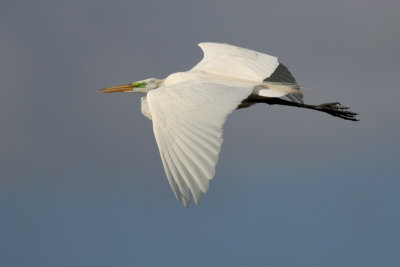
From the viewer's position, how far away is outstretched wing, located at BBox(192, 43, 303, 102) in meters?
10.6

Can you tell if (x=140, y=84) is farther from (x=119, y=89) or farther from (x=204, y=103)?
(x=204, y=103)

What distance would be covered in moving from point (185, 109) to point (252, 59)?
10.3 feet

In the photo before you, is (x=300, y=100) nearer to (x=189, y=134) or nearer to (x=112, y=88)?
(x=112, y=88)

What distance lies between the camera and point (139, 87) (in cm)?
1246

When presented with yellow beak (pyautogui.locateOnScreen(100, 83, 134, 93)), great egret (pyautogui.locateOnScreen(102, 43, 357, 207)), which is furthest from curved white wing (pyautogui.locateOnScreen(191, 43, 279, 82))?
yellow beak (pyautogui.locateOnScreen(100, 83, 134, 93))

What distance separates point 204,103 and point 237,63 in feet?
9.17

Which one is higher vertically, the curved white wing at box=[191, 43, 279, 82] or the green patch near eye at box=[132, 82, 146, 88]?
the curved white wing at box=[191, 43, 279, 82]

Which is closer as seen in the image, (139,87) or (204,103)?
(204,103)

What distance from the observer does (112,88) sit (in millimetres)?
12609

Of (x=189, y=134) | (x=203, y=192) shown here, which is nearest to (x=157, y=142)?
(x=189, y=134)

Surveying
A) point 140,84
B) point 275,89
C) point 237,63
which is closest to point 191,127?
point 275,89

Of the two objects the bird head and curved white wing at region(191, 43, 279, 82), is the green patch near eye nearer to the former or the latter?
the bird head

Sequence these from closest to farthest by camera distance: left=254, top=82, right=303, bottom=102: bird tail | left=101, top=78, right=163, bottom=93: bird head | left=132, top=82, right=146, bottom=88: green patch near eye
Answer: left=254, top=82, right=303, bottom=102: bird tail < left=101, top=78, right=163, bottom=93: bird head < left=132, top=82, right=146, bottom=88: green patch near eye

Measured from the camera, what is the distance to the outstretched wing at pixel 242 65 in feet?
34.8
